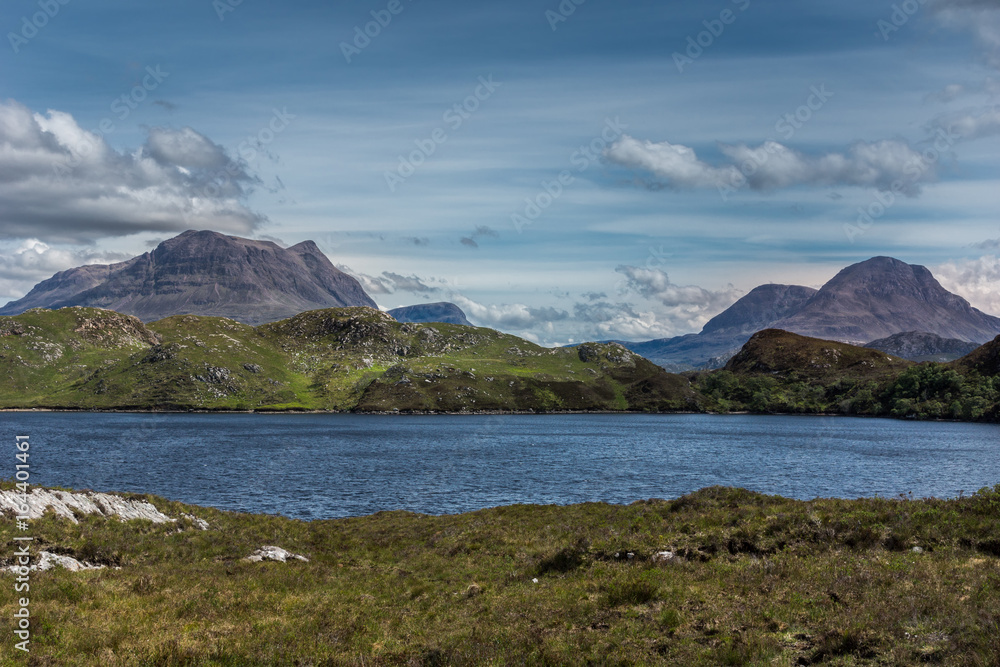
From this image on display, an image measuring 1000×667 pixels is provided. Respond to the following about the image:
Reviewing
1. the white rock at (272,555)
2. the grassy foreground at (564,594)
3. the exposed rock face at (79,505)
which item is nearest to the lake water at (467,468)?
the exposed rock face at (79,505)

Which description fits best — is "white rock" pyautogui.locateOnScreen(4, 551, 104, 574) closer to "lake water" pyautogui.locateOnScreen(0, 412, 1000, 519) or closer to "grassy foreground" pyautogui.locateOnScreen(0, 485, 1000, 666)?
"grassy foreground" pyautogui.locateOnScreen(0, 485, 1000, 666)

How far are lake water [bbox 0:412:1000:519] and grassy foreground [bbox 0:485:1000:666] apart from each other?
31986 millimetres

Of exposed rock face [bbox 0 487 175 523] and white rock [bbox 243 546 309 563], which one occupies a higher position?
exposed rock face [bbox 0 487 175 523]

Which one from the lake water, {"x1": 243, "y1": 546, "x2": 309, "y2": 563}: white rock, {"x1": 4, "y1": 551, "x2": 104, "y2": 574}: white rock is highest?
{"x1": 4, "y1": 551, "x2": 104, "y2": 574}: white rock

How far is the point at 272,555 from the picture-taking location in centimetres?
3331

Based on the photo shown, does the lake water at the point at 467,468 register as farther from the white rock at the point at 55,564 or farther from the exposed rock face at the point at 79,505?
the white rock at the point at 55,564

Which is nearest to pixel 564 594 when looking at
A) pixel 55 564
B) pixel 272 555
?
pixel 272 555

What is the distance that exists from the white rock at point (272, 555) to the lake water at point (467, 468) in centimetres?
2838

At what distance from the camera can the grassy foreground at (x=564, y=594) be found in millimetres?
16375

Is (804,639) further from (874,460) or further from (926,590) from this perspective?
(874,460)

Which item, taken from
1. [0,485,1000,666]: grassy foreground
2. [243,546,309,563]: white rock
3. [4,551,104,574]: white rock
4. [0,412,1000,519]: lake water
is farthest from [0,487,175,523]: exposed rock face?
[0,412,1000,519]: lake water

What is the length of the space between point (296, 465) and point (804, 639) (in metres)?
105

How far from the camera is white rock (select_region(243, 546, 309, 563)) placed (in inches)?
1276

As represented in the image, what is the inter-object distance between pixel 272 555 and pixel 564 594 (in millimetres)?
18571
